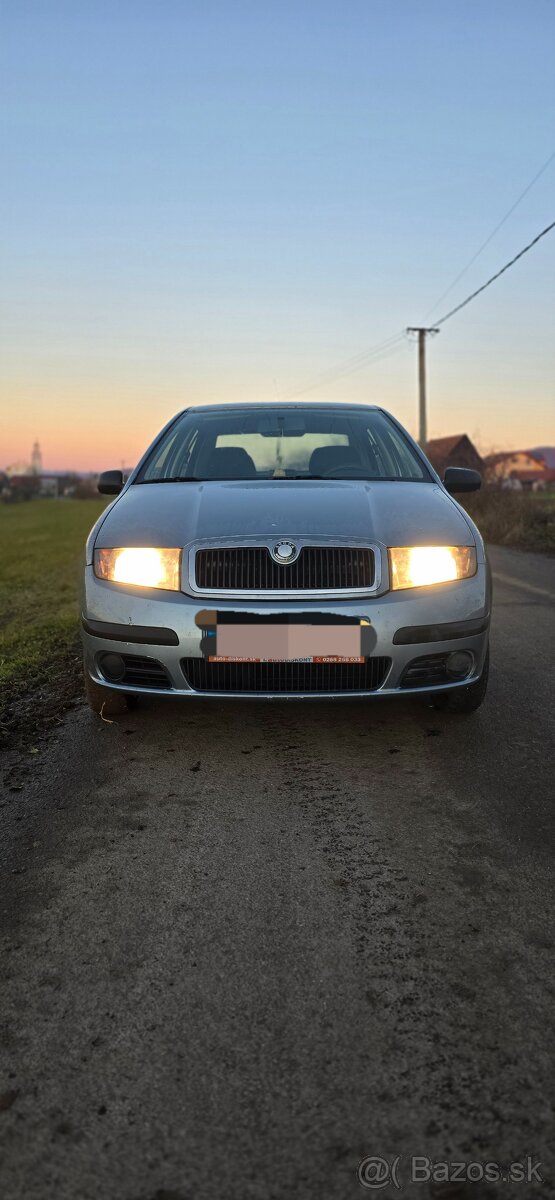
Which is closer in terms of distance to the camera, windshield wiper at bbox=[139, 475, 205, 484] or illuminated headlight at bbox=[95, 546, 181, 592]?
illuminated headlight at bbox=[95, 546, 181, 592]

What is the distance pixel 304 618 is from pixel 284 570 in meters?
0.23

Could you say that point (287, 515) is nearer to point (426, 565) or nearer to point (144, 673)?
point (426, 565)

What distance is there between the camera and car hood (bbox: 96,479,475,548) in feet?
12.3

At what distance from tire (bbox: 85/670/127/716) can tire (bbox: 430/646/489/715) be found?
147cm

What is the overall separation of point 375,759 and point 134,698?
4.07 feet

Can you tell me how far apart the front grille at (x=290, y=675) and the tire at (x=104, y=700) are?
596 millimetres

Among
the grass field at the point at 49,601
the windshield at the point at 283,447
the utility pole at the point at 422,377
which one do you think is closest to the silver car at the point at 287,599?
the windshield at the point at 283,447

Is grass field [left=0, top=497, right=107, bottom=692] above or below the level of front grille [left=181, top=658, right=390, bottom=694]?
below

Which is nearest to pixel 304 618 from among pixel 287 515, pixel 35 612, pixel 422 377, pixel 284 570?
pixel 284 570

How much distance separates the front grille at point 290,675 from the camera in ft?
11.7

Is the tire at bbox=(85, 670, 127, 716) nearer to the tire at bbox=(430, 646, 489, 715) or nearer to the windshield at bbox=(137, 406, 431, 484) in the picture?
the windshield at bbox=(137, 406, 431, 484)

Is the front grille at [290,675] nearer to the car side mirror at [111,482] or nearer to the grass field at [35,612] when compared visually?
the car side mirror at [111,482]

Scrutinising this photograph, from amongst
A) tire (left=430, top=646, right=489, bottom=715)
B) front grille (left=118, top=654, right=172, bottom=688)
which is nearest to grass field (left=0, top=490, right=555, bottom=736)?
front grille (left=118, top=654, right=172, bottom=688)

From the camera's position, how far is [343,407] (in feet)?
18.1
